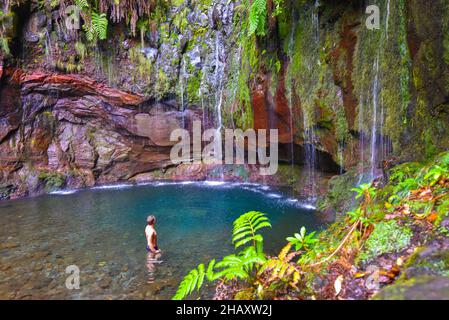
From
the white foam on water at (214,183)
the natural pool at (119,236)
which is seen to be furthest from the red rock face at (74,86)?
the white foam on water at (214,183)

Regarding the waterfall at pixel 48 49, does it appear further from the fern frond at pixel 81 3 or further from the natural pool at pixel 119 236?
the natural pool at pixel 119 236

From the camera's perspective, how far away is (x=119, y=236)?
7.83 m

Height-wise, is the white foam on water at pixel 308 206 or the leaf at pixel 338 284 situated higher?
the leaf at pixel 338 284

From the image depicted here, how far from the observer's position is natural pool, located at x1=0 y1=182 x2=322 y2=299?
17.7 ft

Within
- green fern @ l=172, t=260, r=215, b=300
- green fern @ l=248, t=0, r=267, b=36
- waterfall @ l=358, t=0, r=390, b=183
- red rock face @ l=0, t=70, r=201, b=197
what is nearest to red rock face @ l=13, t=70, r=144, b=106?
red rock face @ l=0, t=70, r=201, b=197

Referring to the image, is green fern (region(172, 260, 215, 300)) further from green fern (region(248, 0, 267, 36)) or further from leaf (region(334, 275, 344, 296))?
green fern (region(248, 0, 267, 36))

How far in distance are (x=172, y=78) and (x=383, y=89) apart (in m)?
9.93

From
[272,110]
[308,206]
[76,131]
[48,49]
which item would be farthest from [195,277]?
[76,131]

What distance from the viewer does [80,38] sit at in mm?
14445

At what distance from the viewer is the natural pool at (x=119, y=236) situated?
538 cm
